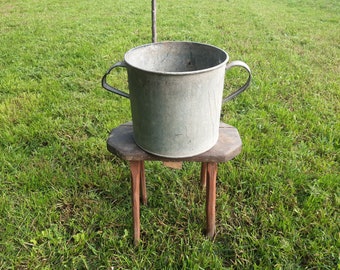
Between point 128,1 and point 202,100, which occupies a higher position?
point 202,100

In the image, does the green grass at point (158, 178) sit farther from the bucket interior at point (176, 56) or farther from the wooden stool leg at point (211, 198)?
the bucket interior at point (176, 56)

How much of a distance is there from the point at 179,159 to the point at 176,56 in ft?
2.06

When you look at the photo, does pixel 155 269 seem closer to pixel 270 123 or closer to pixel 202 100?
pixel 202 100

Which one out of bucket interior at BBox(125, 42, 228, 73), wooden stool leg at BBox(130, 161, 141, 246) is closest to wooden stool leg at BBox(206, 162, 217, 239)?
wooden stool leg at BBox(130, 161, 141, 246)

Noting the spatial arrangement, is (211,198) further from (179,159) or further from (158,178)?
(158,178)

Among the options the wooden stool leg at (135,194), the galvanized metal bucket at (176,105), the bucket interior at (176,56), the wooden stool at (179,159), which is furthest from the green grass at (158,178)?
the bucket interior at (176,56)

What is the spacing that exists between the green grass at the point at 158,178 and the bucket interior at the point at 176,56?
92cm

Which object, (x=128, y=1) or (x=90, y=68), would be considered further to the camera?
(x=128, y=1)

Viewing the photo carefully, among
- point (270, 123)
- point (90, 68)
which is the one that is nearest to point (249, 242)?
point (270, 123)

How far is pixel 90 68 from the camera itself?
179 inches

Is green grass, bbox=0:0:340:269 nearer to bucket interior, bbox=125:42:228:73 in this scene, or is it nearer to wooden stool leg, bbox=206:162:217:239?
wooden stool leg, bbox=206:162:217:239

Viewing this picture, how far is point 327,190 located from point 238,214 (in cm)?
71

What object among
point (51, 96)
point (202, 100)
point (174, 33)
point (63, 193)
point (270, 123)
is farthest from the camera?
point (174, 33)

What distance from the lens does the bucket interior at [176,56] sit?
5.96 feet
